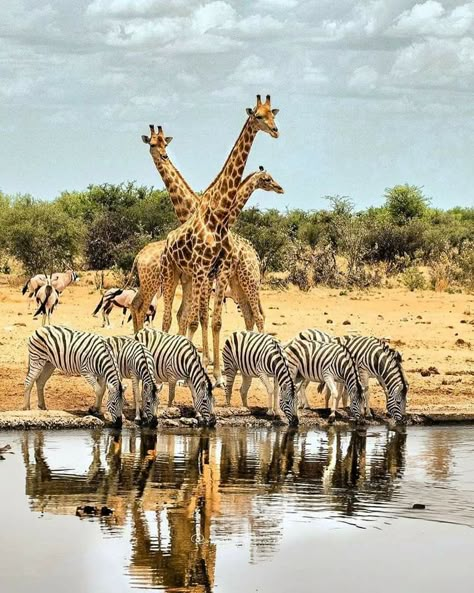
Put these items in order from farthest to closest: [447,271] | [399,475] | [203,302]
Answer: [447,271], [203,302], [399,475]

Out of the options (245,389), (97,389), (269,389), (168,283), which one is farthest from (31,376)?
(168,283)

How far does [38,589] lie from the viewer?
730 centimetres

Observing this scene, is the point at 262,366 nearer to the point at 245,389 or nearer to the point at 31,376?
the point at 245,389

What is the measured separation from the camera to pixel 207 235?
1477 cm

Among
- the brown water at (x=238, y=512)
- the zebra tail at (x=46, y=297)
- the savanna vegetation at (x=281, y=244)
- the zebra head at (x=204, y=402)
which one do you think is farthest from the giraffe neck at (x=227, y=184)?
the savanna vegetation at (x=281, y=244)

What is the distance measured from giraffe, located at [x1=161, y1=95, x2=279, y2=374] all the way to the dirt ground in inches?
42.3

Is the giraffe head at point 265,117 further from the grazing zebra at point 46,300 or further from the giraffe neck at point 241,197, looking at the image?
the grazing zebra at point 46,300

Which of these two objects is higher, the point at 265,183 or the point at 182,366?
the point at 265,183

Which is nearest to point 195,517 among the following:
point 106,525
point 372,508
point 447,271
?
point 106,525

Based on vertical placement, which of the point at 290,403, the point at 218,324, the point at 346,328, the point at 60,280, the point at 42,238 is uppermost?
the point at 42,238

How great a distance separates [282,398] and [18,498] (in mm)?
3891

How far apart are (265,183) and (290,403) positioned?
3651 millimetres

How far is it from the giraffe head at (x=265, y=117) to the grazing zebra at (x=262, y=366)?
259cm

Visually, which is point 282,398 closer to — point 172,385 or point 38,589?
point 172,385
